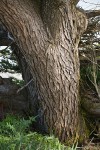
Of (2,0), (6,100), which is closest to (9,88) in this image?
(6,100)

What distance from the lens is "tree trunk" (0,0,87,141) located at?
10.0 ft

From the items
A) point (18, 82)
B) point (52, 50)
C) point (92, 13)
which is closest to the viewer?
Answer: point (52, 50)

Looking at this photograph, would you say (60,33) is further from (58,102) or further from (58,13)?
(58,102)

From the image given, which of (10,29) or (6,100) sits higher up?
(10,29)

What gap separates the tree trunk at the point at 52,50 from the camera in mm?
3052

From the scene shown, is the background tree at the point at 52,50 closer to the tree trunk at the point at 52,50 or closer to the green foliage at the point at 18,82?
the tree trunk at the point at 52,50

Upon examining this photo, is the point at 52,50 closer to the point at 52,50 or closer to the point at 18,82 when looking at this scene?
the point at 52,50

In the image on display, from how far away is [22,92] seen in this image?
13.8 feet

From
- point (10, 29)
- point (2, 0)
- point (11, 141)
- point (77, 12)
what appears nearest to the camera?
point (11, 141)

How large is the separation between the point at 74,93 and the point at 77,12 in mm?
777

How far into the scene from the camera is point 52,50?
127 inches

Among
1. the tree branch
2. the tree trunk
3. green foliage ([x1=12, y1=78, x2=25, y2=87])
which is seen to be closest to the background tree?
the tree trunk

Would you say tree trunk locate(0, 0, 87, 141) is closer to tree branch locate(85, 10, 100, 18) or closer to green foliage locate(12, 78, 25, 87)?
tree branch locate(85, 10, 100, 18)

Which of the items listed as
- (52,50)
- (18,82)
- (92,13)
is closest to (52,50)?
(52,50)
